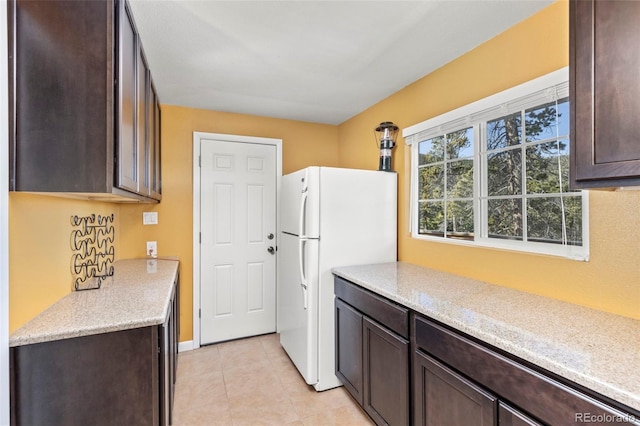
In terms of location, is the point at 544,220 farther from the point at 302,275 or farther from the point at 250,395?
the point at 250,395

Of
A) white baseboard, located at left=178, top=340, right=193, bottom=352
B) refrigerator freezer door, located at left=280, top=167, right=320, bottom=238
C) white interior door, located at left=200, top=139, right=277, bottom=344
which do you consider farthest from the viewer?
white interior door, located at left=200, top=139, right=277, bottom=344

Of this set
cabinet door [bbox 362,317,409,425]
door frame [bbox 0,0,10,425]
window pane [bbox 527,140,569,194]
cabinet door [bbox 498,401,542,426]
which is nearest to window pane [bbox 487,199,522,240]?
window pane [bbox 527,140,569,194]

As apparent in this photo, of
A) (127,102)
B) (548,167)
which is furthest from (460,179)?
(127,102)

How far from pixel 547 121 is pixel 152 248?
10.4ft

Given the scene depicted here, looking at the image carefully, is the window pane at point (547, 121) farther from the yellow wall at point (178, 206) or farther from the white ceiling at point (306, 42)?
the yellow wall at point (178, 206)

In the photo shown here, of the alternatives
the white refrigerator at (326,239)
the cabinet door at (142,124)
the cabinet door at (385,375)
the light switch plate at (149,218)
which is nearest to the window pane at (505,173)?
the white refrigerator at (326,239)

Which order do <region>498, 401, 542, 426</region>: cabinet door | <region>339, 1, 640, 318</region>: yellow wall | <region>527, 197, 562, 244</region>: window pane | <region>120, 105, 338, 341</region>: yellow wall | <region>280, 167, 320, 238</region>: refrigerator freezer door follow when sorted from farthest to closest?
<region>120, 105, 338, 341</region>: yellow wall → <region>280, 167, 320, 238</region>: refrigerator freezer door → <region>527, 197, 562, 244</region>: window pane → <region>339, 1, 640, 318</region>: yellow wall → <region>498, 401, 542, 426</region>: cabinet door

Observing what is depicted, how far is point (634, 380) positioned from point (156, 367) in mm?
1649

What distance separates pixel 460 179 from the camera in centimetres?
215

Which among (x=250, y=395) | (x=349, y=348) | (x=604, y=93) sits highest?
(x=604, y=93)

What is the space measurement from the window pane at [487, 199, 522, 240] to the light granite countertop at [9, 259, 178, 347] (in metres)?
1.88

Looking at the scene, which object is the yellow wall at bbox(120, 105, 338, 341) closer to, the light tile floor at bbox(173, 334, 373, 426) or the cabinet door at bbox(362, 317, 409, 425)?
the light tile floor at bbox(173, 334, 373, 426)

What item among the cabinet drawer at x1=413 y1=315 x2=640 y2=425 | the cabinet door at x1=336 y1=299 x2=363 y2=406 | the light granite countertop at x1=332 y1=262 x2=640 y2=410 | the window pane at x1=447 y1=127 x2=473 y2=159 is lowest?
the cabinet door at x1=336 y1=299 x2=363 y2=406

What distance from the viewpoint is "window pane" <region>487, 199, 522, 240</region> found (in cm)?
177
